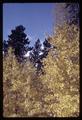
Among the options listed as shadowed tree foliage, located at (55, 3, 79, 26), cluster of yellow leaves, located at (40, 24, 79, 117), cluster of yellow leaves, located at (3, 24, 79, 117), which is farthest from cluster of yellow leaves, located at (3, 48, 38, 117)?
shadowed tree foliage, located at (55, 3, 79, 26)

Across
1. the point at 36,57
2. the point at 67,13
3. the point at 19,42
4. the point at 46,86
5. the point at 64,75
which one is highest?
the point at 67,13

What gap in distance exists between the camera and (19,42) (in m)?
3.15

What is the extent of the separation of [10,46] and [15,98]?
64 cm

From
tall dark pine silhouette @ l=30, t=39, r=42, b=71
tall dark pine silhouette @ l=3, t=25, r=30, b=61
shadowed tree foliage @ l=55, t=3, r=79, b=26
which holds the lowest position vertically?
tall dark pine silhouette @ l=30, t=39, r=42, b=71

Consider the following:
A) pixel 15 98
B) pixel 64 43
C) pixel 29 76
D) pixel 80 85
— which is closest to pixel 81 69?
pixel 80 85

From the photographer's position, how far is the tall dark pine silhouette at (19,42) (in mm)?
3115

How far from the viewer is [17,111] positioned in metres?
3.15

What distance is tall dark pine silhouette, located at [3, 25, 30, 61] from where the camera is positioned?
3.12 meters

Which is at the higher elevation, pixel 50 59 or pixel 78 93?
pixel 50 59

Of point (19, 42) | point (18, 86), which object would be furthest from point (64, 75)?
point (19, 42)

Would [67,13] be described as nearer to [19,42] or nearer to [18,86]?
[19,42]

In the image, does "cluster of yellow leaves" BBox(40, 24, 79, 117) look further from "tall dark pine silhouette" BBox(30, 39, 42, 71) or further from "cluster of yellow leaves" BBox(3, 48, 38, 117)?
"cluster of yellow leaves" BBox(3, 48, 38, 117)

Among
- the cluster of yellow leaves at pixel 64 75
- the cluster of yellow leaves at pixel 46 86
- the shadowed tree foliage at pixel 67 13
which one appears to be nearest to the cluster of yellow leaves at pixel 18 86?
the cluster of yellow leaves at pixel 46 86

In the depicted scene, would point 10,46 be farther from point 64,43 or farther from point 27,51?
point 64,43
